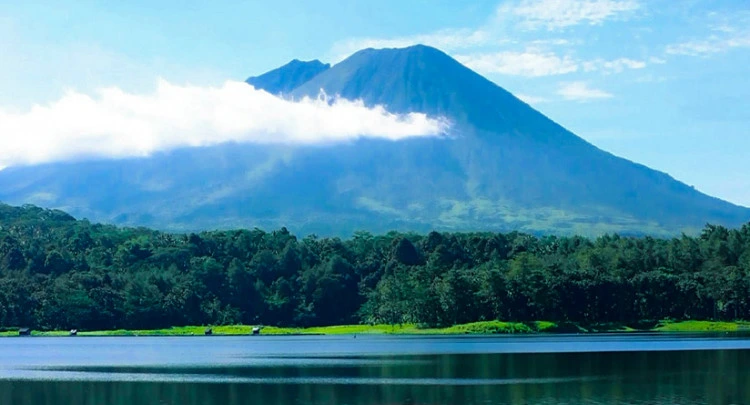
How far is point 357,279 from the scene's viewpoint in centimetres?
10369

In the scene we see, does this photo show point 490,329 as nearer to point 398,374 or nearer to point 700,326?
point 700,326

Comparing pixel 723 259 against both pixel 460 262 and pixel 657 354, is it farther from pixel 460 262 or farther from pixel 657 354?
pixel 657 354

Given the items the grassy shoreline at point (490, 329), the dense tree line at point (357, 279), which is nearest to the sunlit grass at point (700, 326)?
the grassy shoreline at point (490, 329)

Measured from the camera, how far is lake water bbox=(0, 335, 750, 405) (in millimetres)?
32062

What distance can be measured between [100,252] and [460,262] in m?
36.1

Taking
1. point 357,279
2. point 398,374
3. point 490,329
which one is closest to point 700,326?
point 490,329

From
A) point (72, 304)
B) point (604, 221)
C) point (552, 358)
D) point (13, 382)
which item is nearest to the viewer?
point (13, 382)

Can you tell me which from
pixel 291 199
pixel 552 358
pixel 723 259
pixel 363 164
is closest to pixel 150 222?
pixel 291 199

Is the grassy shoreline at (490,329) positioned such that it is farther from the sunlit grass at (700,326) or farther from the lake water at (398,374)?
the lake water at (398,374)

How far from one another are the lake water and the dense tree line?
62.1ft

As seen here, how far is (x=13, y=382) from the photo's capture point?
127ft

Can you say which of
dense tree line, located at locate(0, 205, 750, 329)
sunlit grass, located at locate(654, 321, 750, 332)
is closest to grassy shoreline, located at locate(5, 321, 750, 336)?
sunlit grass, located at locate(654, 321, 750, 332)

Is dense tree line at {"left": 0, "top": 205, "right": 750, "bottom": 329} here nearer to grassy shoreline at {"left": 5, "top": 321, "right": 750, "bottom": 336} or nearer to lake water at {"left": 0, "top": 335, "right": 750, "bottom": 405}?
grassy shoreline at {"left": 5, "top": 321, "right": 750, "bottom": 336}

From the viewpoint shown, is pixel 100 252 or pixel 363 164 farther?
pixel 363 164
